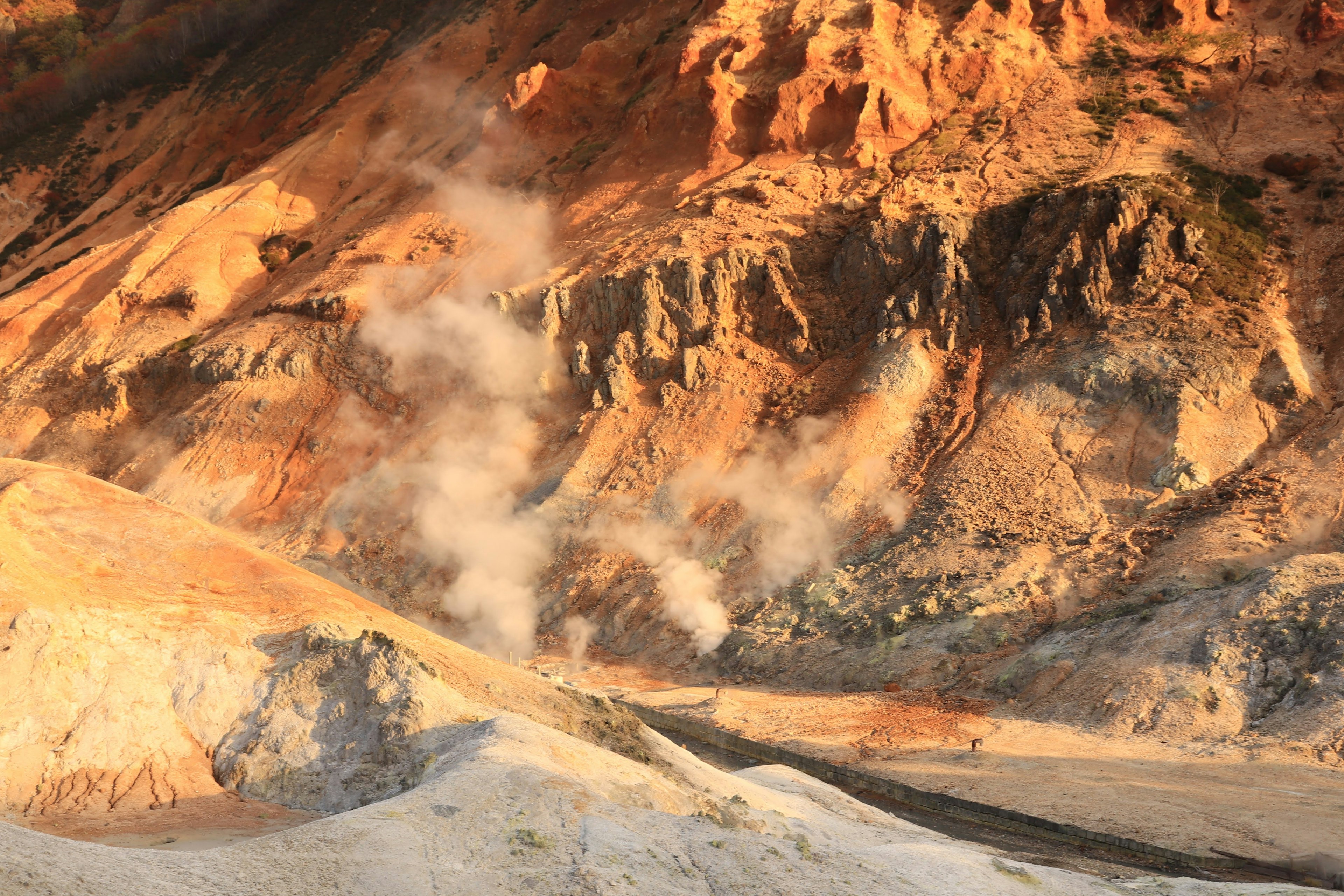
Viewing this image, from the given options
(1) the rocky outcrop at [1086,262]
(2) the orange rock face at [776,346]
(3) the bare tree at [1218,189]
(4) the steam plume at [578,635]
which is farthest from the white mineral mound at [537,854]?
(3) the bare tree at [1218,189]

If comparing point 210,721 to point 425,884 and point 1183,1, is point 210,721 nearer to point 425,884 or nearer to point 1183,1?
point 425,884

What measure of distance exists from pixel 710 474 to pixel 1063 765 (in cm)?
1312

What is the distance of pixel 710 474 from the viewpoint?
88.5ft

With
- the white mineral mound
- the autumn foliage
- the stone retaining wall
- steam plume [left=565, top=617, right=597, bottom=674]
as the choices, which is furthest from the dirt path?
the autumn foliage

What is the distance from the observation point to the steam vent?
1071 cm

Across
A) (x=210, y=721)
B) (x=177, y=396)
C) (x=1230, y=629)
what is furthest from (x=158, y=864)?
(x=177, y=396)

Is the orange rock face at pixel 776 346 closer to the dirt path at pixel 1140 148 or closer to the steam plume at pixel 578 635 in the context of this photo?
the dirt path at pixel 1140 148

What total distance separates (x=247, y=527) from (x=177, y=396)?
7.42m

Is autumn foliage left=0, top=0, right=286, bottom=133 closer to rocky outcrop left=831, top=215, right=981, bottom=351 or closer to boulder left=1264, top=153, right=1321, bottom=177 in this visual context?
rocky outcrop left=831, top=215, right=981, bottom=351

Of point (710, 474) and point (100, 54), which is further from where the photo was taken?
point (100, 54)

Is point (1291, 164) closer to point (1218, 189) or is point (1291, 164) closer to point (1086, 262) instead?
point (1218, 189)

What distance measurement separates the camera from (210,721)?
11.7m

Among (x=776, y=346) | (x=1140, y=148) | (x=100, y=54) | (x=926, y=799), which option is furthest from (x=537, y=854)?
(x=100, y=54)

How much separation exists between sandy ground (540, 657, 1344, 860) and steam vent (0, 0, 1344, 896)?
3.6 inches
